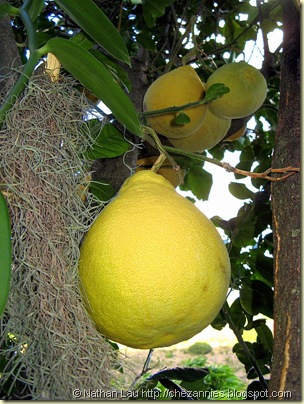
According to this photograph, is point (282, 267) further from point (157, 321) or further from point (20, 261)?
point (20, 261)

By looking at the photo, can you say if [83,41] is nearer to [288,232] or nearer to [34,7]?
[34,7]

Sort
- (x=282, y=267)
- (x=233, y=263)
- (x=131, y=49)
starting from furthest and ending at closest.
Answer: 1. (x=131, y=49)
2. (x=233, y=263)
3. (x=282, y=267)

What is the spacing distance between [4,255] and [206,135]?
2.47ft

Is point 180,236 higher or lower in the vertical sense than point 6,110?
lower

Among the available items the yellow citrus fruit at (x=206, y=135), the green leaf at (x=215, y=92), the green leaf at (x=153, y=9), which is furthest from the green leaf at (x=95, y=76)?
the green leaf at (x=153, y=9)

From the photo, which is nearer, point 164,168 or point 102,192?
point 102,192

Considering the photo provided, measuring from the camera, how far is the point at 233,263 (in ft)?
4.27

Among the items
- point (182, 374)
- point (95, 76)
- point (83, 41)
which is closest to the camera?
point (95, 76)

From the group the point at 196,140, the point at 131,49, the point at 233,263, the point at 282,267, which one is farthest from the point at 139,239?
the point at 131,49

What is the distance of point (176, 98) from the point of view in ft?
3.33

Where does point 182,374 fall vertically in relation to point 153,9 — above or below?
below

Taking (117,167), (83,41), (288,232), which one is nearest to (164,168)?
(117,167)

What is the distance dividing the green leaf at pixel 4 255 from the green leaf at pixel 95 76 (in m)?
0.17

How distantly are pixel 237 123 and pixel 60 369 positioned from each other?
37.8 inches
